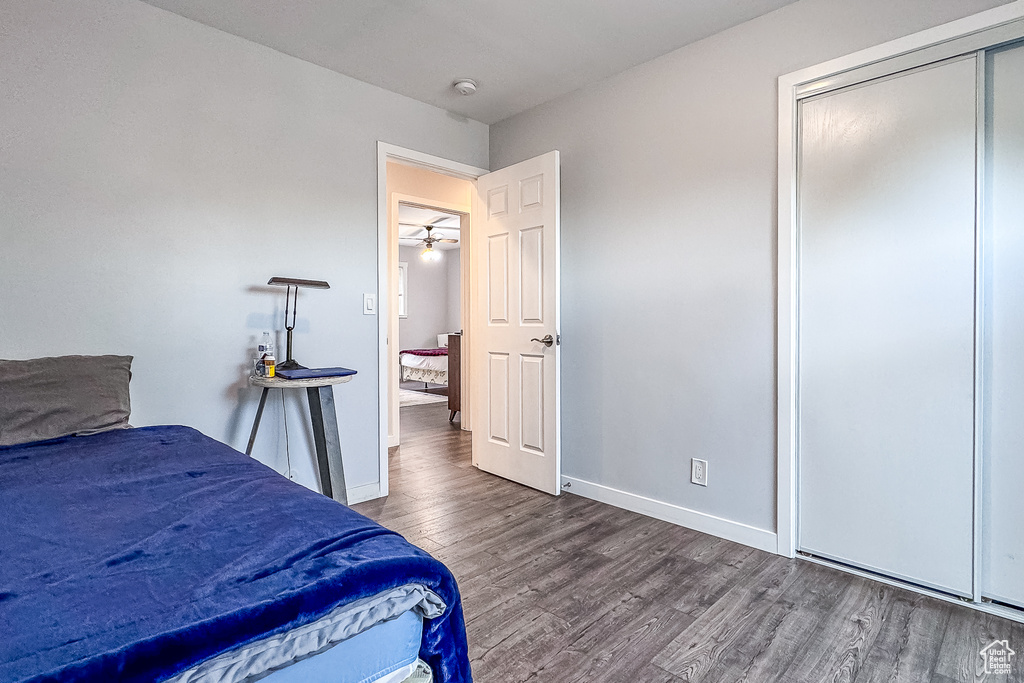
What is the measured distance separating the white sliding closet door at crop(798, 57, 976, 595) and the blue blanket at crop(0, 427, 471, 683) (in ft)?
6.25

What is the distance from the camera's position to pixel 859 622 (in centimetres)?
182

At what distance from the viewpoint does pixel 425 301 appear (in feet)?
31.1

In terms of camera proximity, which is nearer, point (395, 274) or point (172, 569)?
point (172, 569)

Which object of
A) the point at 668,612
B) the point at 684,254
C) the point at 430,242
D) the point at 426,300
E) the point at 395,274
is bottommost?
the point at 668,612

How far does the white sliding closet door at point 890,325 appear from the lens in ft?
6.34

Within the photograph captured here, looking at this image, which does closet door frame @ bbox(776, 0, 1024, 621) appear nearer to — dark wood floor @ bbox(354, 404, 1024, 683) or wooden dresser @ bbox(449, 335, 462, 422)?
dark wood floor @ bbox(354, 404, 1024, 683)

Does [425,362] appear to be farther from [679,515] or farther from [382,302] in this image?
[679,515]

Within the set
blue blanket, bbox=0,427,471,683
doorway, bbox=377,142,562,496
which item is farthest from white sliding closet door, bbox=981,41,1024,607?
blue blanket, bbox=0,427,471,683

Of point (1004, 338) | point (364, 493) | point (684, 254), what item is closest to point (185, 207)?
point (364, 493)

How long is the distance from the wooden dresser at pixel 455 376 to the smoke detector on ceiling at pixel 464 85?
2656 millimetres

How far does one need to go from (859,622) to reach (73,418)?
2.82 metres

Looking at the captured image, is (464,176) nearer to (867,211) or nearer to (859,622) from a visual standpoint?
(867,211)

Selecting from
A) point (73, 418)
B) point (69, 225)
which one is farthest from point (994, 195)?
point (69, 225)

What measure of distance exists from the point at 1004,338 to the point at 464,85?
2.77 m
